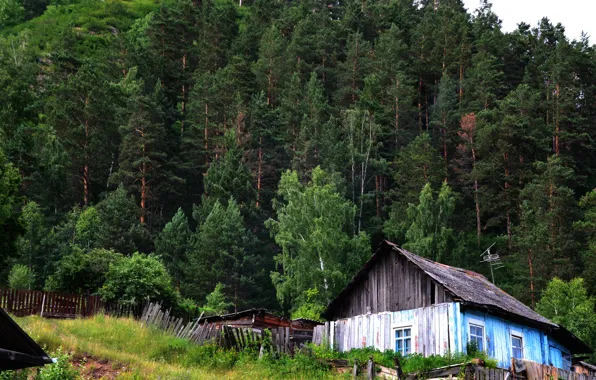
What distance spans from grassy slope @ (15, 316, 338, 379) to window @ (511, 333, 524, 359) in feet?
30.5

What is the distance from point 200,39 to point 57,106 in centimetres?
2479

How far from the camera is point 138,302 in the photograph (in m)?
36.1

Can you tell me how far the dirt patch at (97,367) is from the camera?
2306cm

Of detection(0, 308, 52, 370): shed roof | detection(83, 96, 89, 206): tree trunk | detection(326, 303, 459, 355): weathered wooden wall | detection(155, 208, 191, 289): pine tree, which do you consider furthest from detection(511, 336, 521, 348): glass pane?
detection(83, 96, 89, 206): tree trunk

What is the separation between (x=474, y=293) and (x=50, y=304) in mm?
18686

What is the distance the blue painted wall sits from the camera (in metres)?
29.7

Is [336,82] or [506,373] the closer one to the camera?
[506,373]

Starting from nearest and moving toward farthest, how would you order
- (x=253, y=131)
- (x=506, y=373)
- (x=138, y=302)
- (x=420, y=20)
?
(x=506, y=373) < (x=138, y=302) < (x=253, y=131) < (x=420, y=20)

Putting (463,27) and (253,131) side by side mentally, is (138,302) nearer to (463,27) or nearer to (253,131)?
(253,131)

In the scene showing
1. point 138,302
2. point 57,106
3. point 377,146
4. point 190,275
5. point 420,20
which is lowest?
point 138,302

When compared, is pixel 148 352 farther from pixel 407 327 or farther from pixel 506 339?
pixel 506 339

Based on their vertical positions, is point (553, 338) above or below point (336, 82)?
below

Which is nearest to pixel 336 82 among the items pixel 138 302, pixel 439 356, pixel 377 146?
pixel 377 146

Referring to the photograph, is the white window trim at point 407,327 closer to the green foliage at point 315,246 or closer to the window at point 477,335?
the window at point 477,335
